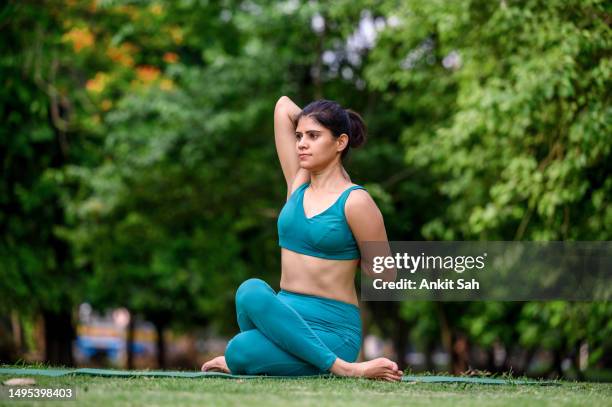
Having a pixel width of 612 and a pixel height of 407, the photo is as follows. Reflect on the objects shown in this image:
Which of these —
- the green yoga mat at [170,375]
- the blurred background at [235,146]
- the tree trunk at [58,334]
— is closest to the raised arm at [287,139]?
the green yoga mat at [170,375]

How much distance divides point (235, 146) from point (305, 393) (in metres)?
12.5

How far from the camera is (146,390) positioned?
4.75 m

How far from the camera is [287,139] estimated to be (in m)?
6.48

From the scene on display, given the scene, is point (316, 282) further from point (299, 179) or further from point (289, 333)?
point (299, 179)

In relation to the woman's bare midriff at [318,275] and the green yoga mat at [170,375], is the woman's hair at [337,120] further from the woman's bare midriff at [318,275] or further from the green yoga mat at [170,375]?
the green yoga mat at [170,375]

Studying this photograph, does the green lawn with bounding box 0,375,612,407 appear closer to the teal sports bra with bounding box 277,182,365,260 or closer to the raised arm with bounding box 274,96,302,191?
the teal sports bra with bounding box 277,182,365,260

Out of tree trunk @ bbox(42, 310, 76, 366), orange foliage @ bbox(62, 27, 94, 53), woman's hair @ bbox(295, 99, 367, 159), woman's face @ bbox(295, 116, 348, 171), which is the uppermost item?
orange foliage @ bbox(62, 27, 94, 53)

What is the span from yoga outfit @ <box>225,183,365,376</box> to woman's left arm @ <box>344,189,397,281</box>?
5cm

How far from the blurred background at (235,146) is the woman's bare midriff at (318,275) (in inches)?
226

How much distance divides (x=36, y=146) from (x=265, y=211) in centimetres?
439

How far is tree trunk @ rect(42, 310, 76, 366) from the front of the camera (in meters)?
20.5

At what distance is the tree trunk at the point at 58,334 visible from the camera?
20.5 m

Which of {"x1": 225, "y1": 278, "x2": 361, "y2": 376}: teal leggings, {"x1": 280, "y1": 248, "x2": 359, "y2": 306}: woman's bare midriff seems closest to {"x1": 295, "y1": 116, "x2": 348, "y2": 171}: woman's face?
{"x1": 280, "y1": 248, "x2": 359, "y2": 306}: woman's bare midriff

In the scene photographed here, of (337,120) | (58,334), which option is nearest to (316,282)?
(337,120)
